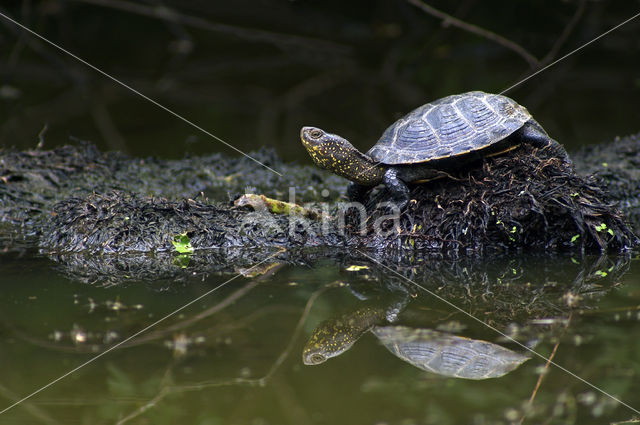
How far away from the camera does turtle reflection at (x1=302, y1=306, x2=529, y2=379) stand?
3.28 meters

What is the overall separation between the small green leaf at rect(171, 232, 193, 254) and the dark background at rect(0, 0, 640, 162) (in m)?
3.66

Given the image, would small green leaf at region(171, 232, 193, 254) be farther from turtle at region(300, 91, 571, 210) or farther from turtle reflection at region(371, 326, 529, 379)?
turtle reflection at region(371, 326, 529, 379)

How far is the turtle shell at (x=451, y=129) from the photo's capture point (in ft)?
17.6

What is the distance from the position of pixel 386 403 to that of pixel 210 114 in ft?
30.5

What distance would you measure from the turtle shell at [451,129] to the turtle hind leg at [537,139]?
107mm

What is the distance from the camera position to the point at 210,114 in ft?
37.8

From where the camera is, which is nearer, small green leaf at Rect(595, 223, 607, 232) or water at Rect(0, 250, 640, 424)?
water at Rect(0, 250, 640, 424)

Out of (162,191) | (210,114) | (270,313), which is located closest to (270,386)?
(270,313)

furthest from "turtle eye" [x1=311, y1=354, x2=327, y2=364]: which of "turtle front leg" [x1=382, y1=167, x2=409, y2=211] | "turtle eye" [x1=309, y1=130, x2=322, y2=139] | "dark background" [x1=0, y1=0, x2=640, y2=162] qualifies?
"dark background" [x1=0, y1=0, x2=640, y2=162]

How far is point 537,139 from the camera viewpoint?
18.1 feet

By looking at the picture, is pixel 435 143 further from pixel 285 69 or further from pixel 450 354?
pixel 285 69

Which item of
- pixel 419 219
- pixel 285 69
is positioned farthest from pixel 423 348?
pixel 285 69

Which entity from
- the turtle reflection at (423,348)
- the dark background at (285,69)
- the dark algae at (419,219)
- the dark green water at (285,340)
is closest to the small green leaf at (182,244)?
the dark algae at (419,219)

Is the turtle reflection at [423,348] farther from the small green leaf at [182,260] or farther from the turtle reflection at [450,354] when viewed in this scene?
the small green leaf at [182,260]
